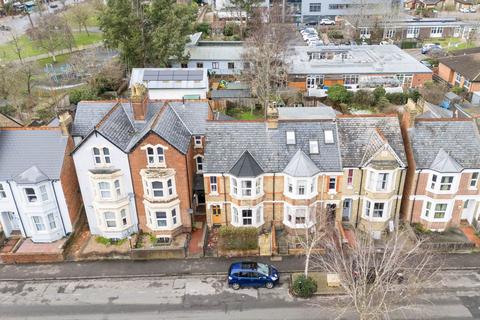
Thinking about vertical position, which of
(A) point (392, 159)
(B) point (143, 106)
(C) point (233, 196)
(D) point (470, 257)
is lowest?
(D) point (470, 257)

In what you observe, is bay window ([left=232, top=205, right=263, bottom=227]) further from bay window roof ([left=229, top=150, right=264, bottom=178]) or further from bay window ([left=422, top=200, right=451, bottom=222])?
bay window ([left=422, top=200, right=451, bottom=222])

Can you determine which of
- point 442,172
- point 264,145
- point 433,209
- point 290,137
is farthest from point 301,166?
point 433,209

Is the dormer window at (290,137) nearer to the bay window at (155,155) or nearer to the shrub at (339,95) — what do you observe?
the bay window at (155,155)

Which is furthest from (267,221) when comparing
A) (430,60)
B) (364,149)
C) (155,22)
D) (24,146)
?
(430,60)

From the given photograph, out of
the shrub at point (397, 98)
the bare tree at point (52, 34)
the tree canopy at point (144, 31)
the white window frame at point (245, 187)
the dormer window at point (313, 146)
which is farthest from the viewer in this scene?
the bare tree at point (52, 34)

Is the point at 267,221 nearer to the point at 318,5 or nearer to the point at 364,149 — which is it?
the point at 364,149

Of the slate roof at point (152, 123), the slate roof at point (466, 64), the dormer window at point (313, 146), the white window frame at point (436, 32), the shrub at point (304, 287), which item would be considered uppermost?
the slate roof at point (152, 123)

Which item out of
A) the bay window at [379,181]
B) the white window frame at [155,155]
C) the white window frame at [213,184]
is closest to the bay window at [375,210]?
the bay window at [379,181]
